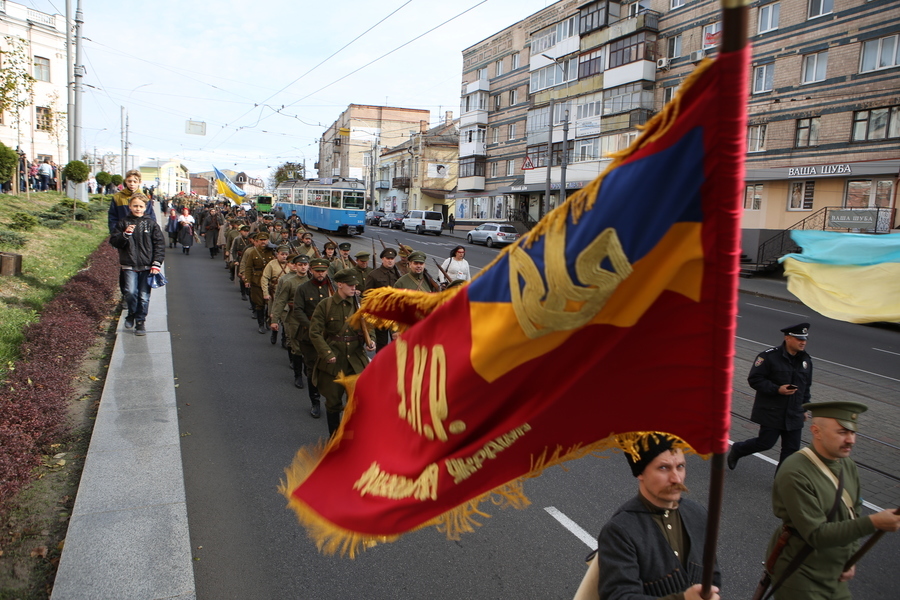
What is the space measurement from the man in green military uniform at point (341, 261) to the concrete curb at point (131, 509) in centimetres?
A: 387

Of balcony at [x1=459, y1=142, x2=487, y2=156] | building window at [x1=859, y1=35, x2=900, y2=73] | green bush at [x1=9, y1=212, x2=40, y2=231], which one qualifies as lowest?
green bush at [x1=9, y1=212, x2=40, y2=231]

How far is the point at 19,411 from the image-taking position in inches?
225

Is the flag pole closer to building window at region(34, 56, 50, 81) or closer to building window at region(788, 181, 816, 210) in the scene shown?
building window at region(788, 181, 816, 210)

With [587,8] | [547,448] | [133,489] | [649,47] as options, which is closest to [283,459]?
[133,489]

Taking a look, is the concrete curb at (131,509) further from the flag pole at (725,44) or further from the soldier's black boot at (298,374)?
the flag pole at (725,44)

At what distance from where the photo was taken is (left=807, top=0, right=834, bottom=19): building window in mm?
26869

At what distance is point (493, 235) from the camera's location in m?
38.7

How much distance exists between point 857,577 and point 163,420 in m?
6.26

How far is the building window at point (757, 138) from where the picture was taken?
2952 centimetres

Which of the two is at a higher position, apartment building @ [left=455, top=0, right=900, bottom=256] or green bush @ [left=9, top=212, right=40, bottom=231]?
apartment building @ [left=455, top=0, right=900, bottom=256]

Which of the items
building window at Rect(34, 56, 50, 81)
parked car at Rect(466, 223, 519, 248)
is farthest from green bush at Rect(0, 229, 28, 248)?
building window at Rect(34, 56, 50, 81)

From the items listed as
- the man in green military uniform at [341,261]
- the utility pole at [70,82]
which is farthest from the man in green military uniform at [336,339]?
the utility pole at [70,82]

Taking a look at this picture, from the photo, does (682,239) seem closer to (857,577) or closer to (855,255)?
(855,255)

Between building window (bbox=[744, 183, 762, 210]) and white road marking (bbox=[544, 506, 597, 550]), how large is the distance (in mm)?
28721
